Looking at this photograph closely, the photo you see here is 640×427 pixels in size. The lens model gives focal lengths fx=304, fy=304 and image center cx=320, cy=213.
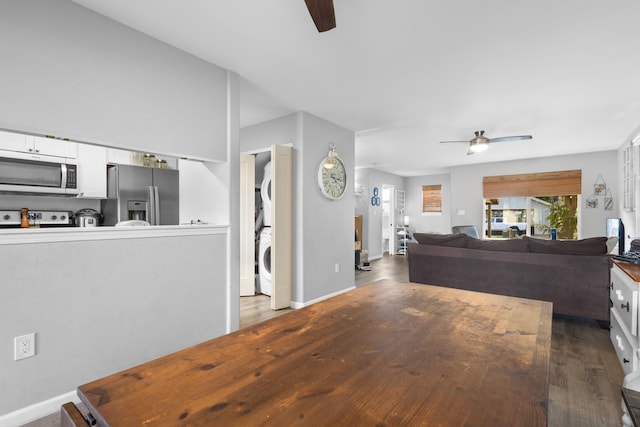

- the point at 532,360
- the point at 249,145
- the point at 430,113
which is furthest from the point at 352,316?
the point at 249,145

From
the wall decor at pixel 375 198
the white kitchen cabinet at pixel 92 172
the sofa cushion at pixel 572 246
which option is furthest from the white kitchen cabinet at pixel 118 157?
the wall decor at pixel 375 198

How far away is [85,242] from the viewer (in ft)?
6.25

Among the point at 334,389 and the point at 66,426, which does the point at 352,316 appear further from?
the point at 66,426

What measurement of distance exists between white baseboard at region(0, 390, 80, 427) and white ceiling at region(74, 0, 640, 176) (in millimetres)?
2388

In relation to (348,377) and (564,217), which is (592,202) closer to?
(564,217)

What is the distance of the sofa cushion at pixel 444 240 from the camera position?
152 inches

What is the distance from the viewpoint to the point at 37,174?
2943 millimetres

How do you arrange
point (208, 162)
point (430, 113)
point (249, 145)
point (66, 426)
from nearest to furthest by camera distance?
point (66, 426)
point (208, 162)
point (430, 113)
point (249, 145)

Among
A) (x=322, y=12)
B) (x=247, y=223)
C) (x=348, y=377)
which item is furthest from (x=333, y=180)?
(x=348, y=377)

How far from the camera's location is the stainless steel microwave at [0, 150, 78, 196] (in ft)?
9.11

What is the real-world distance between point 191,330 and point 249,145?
9.02 feet

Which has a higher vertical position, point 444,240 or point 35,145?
point 35,145

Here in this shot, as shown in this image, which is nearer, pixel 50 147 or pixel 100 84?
pixel 100 84

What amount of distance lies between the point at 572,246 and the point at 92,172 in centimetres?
530
